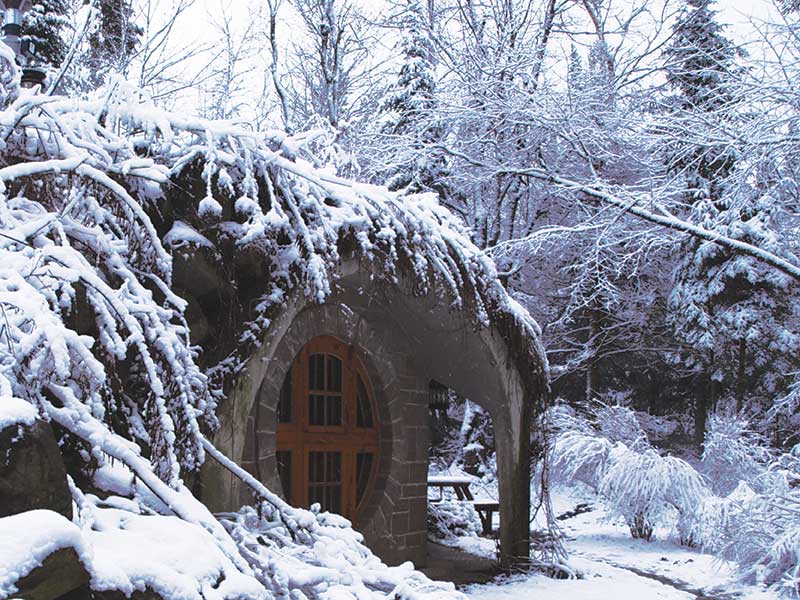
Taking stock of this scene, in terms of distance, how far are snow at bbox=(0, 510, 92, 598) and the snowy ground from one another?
5.16 m

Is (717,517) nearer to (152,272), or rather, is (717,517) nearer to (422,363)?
(422,363)

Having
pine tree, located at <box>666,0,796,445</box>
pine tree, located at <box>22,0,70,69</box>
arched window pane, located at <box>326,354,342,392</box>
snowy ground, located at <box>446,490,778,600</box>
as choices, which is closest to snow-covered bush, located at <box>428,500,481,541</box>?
snowy ground, located at <box>446,490,778,600</box>

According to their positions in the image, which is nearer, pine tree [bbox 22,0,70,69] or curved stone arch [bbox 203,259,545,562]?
curved stone arch [bbox 203,259,545,562]

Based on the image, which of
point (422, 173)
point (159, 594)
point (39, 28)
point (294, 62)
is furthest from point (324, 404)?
point (294, 62)

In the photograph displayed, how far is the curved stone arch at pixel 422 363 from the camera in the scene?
20.6 feet

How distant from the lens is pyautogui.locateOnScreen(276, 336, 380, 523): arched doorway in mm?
6941

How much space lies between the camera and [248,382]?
4969 mm

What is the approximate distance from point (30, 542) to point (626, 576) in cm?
725

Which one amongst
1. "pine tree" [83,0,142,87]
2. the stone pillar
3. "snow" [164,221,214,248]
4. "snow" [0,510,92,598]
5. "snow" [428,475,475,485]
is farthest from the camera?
"pine tree" [83,0,142,87]

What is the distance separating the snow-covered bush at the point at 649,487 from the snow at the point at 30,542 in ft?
31.1

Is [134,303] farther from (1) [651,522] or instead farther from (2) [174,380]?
(1) [651,522]

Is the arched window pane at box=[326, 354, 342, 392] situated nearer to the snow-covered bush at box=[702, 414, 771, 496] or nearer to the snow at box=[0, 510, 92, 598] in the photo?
the snow at box=[0, 510, 92, 598]

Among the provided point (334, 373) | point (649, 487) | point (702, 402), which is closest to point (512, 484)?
point (334, 373)

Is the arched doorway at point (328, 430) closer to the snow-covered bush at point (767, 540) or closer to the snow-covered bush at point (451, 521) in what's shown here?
the snow-covered bush at point (451, 521)
